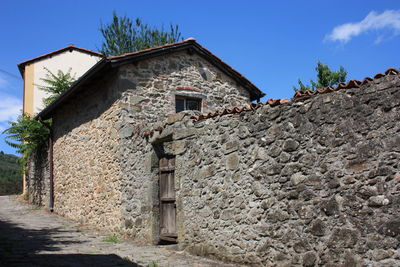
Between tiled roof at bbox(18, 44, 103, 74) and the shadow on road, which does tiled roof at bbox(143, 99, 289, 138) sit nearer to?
the shadow on road

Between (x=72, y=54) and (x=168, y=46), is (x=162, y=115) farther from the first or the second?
(x=72, y=54)

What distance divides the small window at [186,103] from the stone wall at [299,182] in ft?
10.3

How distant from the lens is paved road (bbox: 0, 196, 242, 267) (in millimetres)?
5578

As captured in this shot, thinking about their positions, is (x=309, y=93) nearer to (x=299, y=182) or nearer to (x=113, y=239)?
(x=299, y=182)

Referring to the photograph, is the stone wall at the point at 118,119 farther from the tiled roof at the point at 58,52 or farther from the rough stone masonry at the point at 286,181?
the tiled roof at the point at 58,52

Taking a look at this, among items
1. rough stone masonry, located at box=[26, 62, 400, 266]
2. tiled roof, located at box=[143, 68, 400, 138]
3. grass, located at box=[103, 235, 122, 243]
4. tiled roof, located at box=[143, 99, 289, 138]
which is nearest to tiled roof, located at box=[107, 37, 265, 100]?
rough stone masonry, located at box=[26, 62, 400, 266]

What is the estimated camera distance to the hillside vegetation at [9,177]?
26.4 metres

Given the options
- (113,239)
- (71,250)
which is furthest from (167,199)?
(71,250)

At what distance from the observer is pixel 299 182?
478cm

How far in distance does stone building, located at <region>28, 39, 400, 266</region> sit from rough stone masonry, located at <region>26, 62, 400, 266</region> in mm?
14

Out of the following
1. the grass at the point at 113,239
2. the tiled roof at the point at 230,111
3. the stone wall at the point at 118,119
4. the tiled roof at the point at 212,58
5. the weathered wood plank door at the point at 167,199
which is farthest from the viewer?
the tiled roof at the point at 212,58

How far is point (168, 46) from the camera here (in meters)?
9.62

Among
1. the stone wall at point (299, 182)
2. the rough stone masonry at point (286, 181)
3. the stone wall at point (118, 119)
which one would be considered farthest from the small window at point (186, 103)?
the stone wall at point (299, 182)

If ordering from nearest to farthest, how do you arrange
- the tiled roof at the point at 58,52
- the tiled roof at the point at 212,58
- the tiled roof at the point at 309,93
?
the tiled roof at the point at 309,93 < the tiled roof at the point at 212,58 < the tiled roof at the point at 58,52
